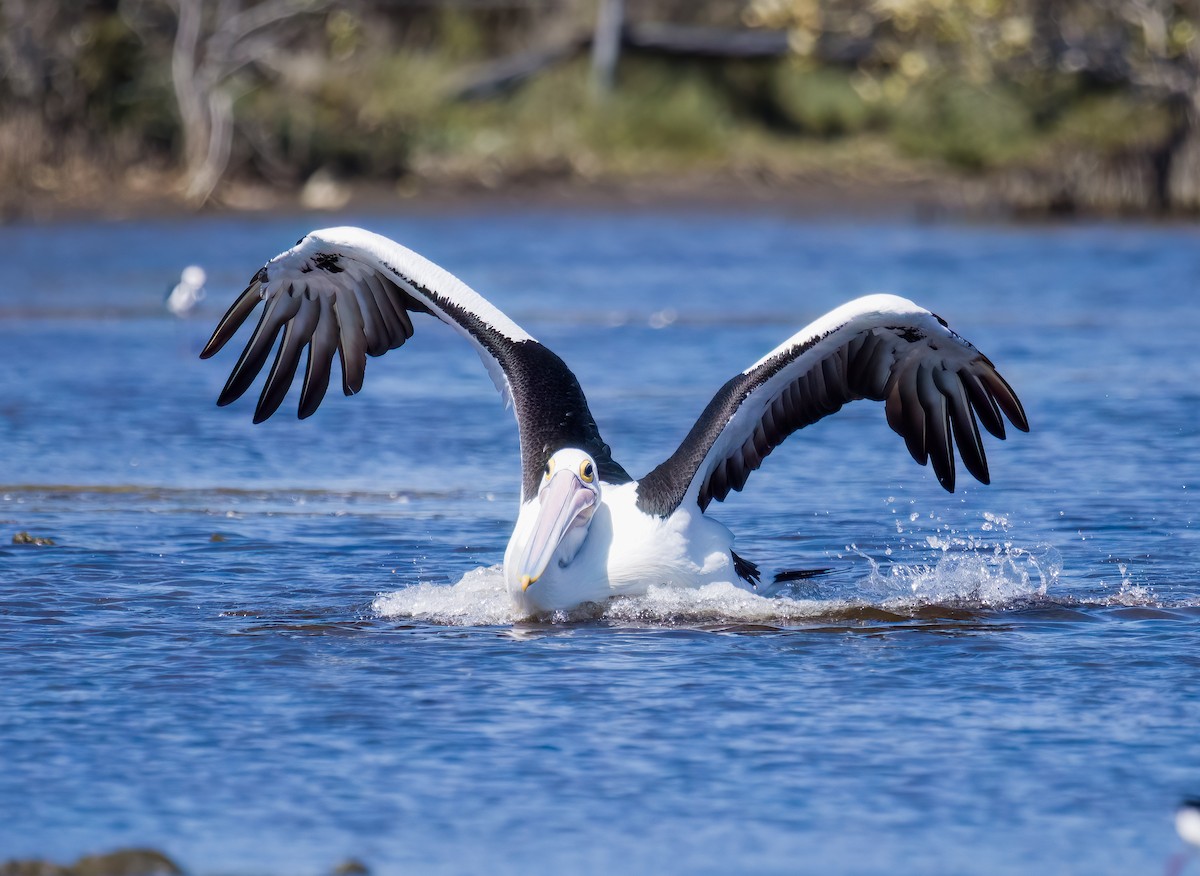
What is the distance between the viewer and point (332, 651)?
727cm

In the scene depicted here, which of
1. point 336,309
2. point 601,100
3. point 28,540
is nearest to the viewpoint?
point 336,309

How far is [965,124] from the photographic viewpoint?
32594 millimetres

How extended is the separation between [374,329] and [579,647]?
2315mm

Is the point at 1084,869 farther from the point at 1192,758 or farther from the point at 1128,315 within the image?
the point at 1128,315

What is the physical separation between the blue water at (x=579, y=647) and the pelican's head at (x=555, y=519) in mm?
245


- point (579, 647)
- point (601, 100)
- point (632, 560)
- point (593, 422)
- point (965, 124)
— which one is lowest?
point (579, 647)

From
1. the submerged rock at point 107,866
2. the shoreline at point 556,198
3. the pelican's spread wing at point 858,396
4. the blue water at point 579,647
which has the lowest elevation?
the submerged rock at point 107,866

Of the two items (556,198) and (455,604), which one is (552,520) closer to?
(455,604)

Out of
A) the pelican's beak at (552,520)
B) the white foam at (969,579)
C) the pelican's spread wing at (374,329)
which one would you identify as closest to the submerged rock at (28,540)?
the pelican's spread wing at (374,329)

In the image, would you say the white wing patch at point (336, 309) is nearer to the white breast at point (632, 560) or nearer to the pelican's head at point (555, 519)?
the pelican's head at point (555, 519)

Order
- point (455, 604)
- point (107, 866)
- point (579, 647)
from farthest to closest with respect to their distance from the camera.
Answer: point (455, 604), point (579, 647), point (107, 866)

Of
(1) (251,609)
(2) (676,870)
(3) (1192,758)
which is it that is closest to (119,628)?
(1) (251,609)

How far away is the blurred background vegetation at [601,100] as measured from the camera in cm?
2791

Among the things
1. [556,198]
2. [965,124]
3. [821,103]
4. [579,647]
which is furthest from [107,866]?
[821,103]
